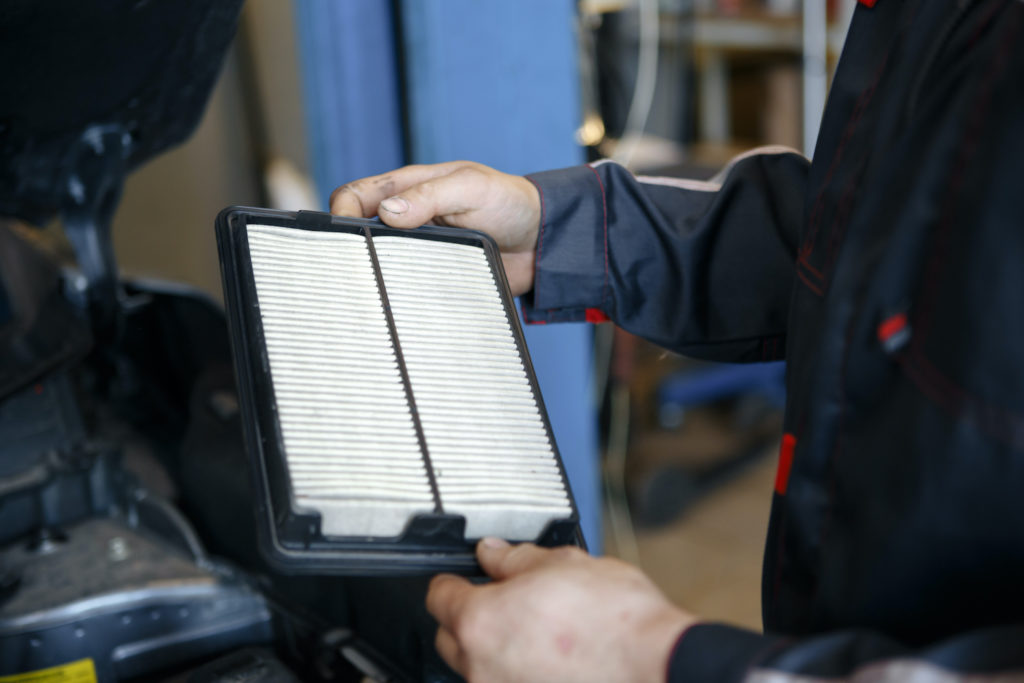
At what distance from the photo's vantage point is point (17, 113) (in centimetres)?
87

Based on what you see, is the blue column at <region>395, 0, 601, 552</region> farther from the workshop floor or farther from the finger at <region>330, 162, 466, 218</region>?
the workshop floor

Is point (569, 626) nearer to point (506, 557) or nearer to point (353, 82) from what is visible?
point (506, 557)

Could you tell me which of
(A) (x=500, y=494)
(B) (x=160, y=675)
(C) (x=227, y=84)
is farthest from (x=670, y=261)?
(C) (x=227, y=84)

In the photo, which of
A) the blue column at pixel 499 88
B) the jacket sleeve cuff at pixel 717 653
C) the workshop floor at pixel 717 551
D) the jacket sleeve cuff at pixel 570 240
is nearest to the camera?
the jacket sleeve cuff at pixel 717 653

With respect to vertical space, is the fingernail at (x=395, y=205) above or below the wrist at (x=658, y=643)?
above

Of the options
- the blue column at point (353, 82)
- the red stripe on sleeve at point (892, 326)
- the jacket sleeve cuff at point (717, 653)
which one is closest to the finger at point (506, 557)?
the jacket sleeve cuff at point (717, 653)

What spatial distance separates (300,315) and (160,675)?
0.42 m

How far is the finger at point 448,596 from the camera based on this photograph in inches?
21.2

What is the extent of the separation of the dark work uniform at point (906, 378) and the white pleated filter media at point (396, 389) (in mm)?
173

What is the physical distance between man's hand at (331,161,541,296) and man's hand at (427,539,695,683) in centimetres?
35

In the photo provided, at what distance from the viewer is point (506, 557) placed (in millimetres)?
563

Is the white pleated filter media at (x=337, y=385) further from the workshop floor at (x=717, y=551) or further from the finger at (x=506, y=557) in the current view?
the workshop floor at (x=717, y=551)

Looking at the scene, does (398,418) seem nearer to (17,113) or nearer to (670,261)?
(670,261)

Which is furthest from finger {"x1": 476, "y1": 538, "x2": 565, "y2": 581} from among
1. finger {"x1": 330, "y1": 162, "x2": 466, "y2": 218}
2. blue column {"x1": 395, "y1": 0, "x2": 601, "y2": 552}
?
blue column {"x1": 395, "y1": 0, "x2": 601, "y2": 552}
